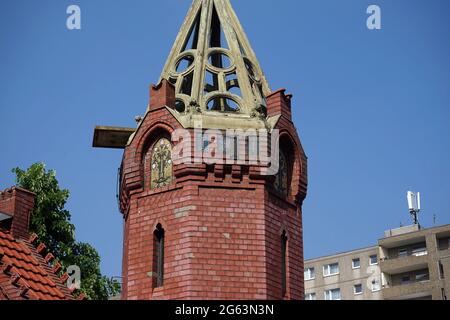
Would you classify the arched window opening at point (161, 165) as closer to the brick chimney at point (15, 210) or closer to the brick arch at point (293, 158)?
the brick arch at point (293, 158)

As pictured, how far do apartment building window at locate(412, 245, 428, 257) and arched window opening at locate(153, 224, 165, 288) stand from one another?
165 feet

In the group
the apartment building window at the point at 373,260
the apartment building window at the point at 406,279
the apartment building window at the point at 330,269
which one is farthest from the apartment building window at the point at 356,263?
the apartment building window at the point at 406,279

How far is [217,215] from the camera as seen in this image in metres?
22.5

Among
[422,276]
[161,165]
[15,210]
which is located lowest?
[15,210]

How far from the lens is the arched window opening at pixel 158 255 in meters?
22.5

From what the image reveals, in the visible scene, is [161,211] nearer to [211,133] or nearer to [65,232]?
[211,133]

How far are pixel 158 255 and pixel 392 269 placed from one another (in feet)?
168

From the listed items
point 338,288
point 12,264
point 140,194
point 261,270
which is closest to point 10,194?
point 12,264

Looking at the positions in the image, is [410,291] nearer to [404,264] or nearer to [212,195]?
[404,264]

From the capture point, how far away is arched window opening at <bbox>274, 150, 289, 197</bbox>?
23781 millimetres

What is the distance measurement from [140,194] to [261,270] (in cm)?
360

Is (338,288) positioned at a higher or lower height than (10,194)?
higher

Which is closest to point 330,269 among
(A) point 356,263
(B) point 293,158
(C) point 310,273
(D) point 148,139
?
(C) point 310,273

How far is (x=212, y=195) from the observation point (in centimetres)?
2269
